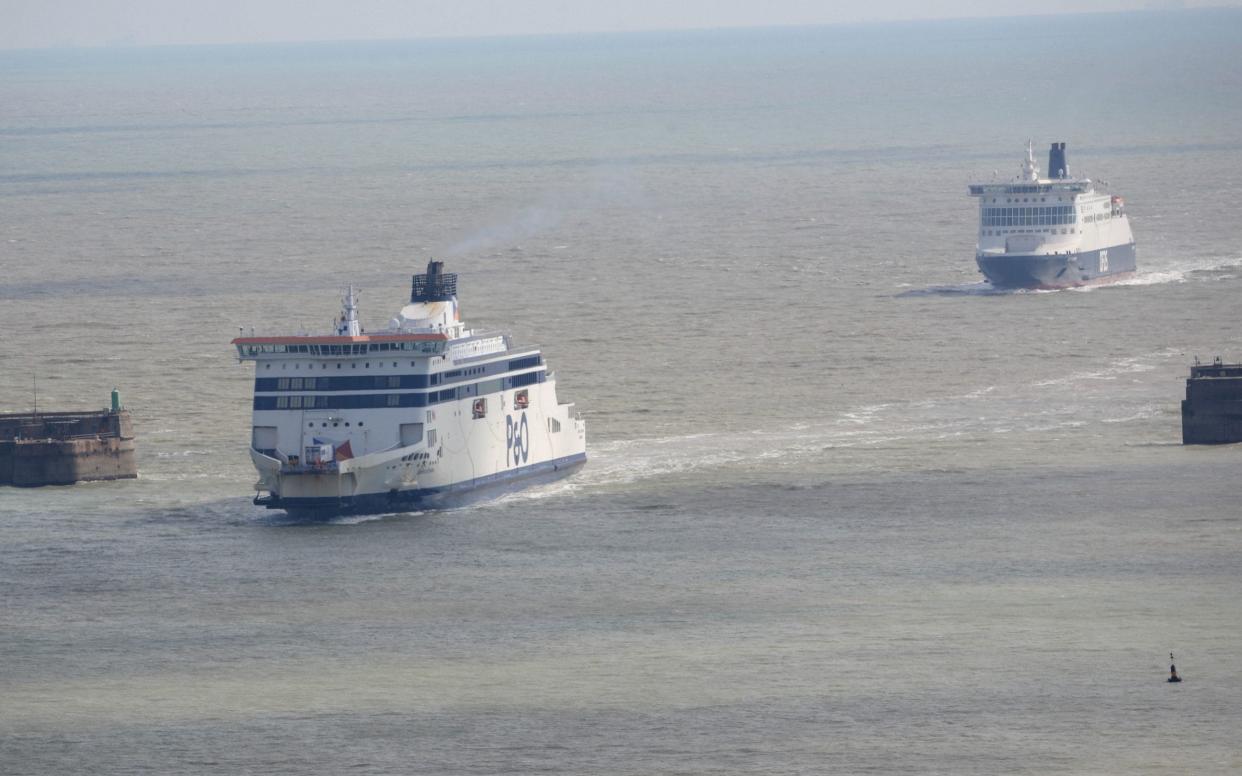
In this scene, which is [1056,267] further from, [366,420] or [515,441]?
[366,420]

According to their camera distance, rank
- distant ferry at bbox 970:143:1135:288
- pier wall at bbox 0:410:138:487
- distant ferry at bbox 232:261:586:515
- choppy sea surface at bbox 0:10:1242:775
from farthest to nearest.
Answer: distant ferry at bbox 970:143:1135:288, pier wall at bbox 0:410:138:487, distant ferry at bbox 232:261:586:515, choppy sea surface at bbox 0:10:1242:775

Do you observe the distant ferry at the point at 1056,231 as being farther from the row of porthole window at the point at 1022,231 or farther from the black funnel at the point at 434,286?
the black funnel at the point at 434,286

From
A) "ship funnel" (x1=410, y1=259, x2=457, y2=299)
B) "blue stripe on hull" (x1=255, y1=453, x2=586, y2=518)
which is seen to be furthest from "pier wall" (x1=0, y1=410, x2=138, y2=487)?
"ship funnel" (x1=410, y1=259, x2=457, y2=299)

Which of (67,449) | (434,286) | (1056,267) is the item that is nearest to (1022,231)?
(1056,267)

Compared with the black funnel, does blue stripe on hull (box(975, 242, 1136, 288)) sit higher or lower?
lower

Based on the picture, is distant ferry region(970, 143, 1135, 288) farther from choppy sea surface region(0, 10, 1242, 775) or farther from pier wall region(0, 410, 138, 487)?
pier wall region(0, 410, 138, 487)

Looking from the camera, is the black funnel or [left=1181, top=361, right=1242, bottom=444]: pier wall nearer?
the black funnel

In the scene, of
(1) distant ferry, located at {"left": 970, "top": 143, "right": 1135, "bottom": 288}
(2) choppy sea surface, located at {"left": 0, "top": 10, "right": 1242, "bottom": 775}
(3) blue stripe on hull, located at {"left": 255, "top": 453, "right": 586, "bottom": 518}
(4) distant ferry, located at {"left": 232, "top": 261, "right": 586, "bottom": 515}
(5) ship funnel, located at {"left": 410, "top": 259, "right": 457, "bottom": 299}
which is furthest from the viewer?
(1) distant ferry, located at {"left": 970, "top": 143, "right": 1135, "bottom": 288}
